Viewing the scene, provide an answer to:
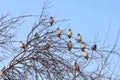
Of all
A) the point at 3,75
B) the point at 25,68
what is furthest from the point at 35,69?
the point at 3,75

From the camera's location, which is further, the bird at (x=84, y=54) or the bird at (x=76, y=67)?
the bird at (x=84, y=54)

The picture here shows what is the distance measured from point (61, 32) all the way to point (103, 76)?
4.44 ft

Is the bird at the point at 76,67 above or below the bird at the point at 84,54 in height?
Answer: below

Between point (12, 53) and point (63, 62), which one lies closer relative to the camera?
point (63, 62)

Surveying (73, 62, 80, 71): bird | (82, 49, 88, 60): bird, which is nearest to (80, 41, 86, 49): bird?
(82, 49, 88, 60): bird

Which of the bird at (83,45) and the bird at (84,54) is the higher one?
the bird at (83,45)

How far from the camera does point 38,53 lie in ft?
23.6

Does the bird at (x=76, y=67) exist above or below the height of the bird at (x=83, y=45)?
below

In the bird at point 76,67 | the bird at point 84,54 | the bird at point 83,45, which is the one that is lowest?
the bird at point 76,67

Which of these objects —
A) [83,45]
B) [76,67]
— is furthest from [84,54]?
[76,67]

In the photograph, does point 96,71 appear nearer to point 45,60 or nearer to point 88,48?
point 88,48

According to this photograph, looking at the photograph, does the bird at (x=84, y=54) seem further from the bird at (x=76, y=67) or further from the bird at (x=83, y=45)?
the bird at (x=76, y=67)

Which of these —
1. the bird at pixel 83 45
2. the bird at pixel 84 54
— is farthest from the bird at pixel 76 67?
the bird at pixel 83 45

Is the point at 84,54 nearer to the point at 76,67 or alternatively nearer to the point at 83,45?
the point at 83,45
